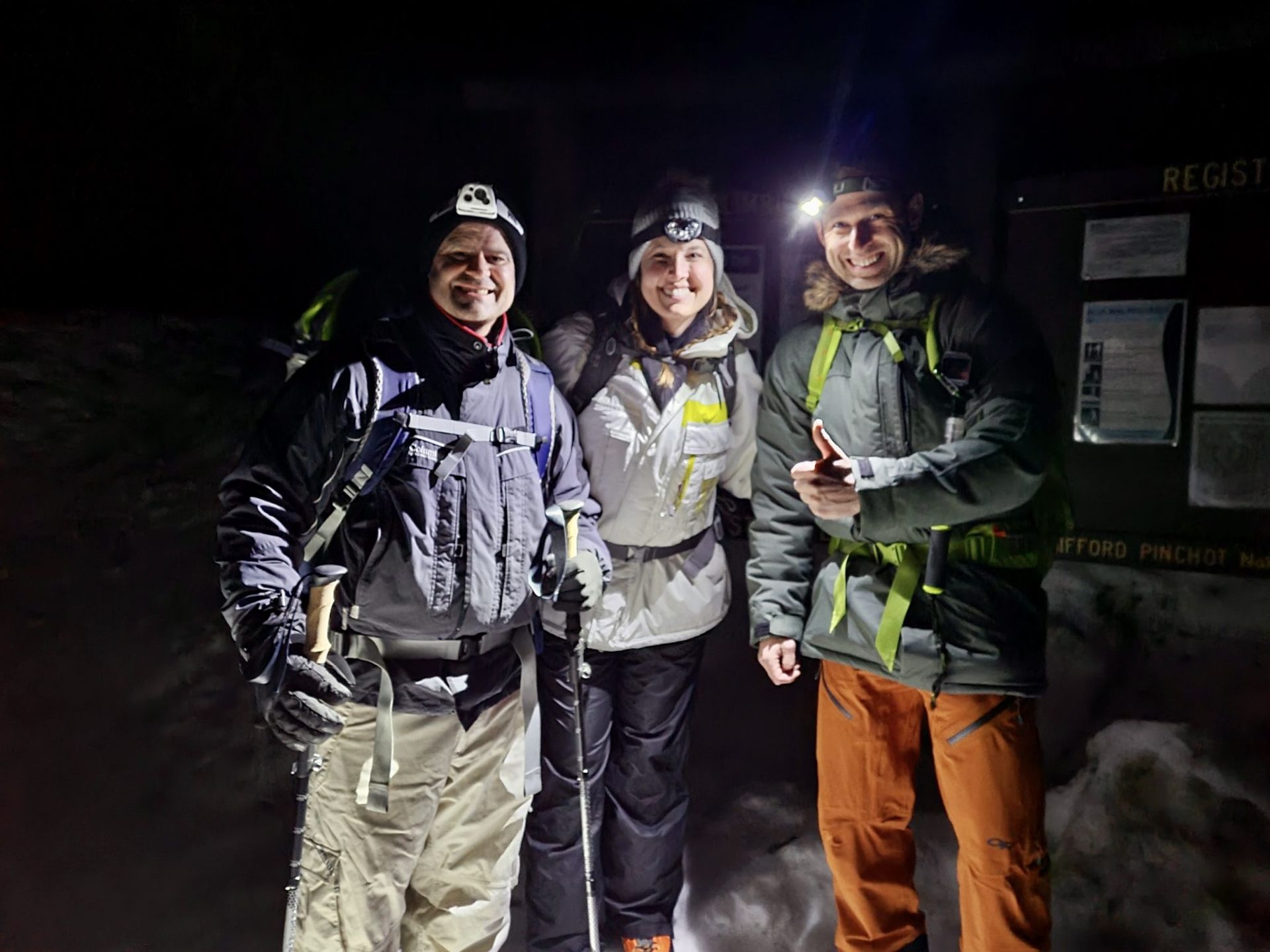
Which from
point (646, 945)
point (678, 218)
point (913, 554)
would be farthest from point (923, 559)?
point (646, 945)

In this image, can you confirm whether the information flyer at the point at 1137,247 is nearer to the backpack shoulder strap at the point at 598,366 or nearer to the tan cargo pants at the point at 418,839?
the backpack shoulder strap at the point at 598,366

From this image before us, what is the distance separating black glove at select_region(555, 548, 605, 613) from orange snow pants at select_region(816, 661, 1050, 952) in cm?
75

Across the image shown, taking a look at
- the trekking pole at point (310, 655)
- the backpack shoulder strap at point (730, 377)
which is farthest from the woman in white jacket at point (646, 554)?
the trekking pole at point (310, 655)

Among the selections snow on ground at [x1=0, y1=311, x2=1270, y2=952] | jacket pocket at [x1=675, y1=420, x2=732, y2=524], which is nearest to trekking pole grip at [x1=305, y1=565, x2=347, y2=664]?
snow on ground at [x1=0, y1=311, x2=1270, y2=952]

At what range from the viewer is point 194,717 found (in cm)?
252

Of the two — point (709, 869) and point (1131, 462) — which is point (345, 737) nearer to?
point (709, 869)

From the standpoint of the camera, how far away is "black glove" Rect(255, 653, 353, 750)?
1916 mm

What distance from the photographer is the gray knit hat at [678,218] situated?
2.46 meters

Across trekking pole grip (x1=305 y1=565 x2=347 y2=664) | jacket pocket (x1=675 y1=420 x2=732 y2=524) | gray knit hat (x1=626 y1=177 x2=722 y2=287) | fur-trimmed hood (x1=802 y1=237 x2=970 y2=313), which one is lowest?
trekking pole grip (x1=305 y1=565 x2=347 y2=664)

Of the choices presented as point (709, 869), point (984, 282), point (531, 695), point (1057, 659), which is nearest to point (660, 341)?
point (984, 282)

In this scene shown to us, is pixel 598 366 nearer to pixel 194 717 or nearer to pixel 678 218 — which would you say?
pixel 678 218

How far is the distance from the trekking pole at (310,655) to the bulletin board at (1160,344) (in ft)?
6.75

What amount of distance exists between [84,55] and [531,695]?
1996 mm

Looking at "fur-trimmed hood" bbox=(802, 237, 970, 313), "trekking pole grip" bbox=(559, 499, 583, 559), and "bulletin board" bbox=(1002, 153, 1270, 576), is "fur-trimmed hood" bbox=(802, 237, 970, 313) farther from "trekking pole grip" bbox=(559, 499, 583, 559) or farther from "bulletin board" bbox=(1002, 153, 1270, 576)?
"trekking pole grip" bbox=(559, 499, 583, 559)
